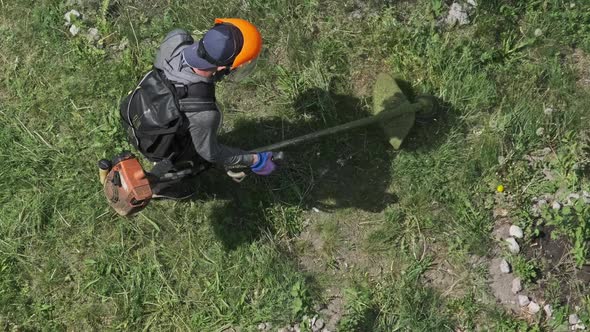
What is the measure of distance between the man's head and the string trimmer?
0.80 meters

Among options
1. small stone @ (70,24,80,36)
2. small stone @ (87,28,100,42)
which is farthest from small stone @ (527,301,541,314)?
small stone @ (70,24,80,36)

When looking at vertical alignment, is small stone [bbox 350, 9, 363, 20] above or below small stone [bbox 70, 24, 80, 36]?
above

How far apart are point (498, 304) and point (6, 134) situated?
12.6 feet

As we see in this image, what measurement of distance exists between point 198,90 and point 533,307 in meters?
2.64

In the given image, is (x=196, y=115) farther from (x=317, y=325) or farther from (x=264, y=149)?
(x=317, y=325)

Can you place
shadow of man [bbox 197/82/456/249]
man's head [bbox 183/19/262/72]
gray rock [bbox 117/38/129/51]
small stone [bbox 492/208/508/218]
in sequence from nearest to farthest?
man's head [bbox 183/19/262/72], small stone [bbox 492/208/508/218], shadow of man [bbox 197/82/456/249], gray rock [bbox 117/38/129/51]

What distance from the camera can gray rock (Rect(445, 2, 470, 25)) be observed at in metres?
5.03

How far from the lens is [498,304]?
4.41 m

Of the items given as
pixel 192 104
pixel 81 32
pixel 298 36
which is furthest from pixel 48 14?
pixel 192 104

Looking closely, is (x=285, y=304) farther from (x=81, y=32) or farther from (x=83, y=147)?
(x=81, y=32)

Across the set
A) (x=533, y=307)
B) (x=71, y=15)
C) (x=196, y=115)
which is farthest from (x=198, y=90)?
(x=533, y=307)

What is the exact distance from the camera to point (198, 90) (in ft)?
11.6

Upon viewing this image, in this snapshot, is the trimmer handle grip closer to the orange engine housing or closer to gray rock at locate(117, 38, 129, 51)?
the orange engine housing

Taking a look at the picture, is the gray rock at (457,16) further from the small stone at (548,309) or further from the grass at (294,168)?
the small stone at (548,309)
